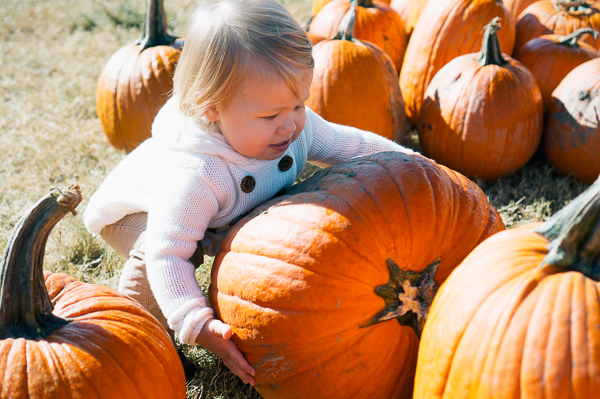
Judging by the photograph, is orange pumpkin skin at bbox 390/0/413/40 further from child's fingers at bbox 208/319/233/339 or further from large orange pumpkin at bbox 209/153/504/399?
child's fingers at bbox 208/319/233/339

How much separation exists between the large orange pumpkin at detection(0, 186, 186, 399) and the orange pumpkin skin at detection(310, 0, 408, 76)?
10.2 feet

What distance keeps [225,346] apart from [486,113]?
2.23 meters

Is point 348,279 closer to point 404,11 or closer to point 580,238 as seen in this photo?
point 580,238

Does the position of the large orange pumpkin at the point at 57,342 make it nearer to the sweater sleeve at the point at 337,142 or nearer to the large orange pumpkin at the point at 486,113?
the sweater sleeve at the point at 337,142

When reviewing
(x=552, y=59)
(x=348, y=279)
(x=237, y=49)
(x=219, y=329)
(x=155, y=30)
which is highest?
(x=237, y=49)

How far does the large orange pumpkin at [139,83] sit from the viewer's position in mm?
3512

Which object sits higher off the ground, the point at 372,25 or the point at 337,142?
the point at 372,25

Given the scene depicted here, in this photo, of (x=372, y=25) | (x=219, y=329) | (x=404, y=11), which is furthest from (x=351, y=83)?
(x=219, y=329)

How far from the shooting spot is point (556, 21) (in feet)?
13.2

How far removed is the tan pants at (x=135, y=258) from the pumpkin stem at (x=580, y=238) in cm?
142

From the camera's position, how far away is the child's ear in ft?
6.64

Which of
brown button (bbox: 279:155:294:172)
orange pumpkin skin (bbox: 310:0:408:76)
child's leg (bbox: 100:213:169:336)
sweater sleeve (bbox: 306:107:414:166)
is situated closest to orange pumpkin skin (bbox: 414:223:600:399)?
brown button (bbox: 279:155:294:172)

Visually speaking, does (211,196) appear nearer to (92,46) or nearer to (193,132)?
(193,132)

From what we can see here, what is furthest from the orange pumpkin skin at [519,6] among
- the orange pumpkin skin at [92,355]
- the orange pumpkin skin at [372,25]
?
the orange pumpkin skin at [92,355]
